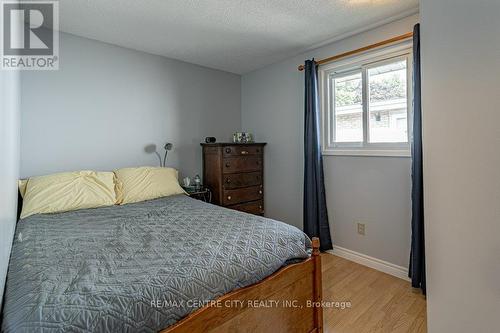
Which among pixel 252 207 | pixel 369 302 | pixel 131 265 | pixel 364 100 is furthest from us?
pixel 252 207

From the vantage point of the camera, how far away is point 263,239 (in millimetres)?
1391

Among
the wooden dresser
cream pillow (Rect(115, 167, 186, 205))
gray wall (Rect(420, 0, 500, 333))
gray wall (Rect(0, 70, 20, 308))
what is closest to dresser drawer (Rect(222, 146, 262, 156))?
the wooden dresser

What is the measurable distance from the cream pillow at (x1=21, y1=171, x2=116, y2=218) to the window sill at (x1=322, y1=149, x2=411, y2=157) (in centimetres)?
221

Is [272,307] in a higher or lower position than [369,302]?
higher

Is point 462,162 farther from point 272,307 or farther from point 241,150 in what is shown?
point 241,150

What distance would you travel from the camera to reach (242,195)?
320cm

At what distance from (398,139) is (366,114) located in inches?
15.5

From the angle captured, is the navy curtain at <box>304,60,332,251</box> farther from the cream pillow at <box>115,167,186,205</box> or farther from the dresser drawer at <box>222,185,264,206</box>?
the cream pillow at <box>115,167,186,205</box>

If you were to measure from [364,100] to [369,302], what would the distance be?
1.81m

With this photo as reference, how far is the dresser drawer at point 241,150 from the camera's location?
3059mm

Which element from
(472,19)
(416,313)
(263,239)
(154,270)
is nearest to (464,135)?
(472,19)

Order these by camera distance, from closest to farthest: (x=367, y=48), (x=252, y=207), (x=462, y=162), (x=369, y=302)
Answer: (x=462, y=162) < (x=369, y=302) < (x=367, y=48) < (x=252, y=207)

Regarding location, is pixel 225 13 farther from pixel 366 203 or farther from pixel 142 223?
pixel 366 203
